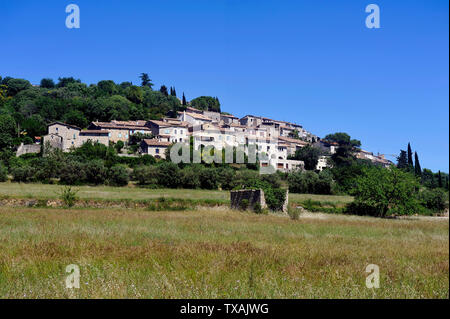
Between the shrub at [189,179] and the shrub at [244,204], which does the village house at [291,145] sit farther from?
the shrub at [244,204]

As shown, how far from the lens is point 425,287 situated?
17.6 ft

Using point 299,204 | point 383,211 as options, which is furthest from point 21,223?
point 383,211

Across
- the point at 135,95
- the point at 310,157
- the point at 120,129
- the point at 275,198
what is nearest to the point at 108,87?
the point at 135,95

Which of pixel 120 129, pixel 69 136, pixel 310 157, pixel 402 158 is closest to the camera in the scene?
pixel 402 158

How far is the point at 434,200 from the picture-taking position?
4128cm

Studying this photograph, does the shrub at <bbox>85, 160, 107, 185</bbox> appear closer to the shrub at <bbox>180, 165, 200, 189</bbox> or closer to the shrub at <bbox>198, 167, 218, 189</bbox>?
the shrub at <bbox>180, 165, 200, 189</bbox>

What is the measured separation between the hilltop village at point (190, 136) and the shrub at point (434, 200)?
58.4ft

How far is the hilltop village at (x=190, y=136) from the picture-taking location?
65.5m

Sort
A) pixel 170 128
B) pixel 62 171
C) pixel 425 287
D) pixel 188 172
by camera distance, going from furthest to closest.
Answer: pixel 170 128
pixel 188 172
pixel 62 171
pixel 425 287

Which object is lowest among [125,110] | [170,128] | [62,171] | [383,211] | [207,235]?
[383,211]

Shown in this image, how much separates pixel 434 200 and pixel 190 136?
143 ft

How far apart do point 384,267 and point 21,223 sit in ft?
31.6

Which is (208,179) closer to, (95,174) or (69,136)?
(95,174)

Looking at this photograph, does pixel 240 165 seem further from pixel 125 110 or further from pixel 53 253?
pixel 125 110
